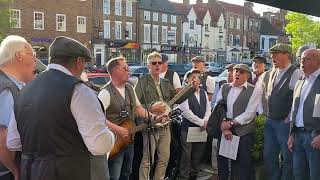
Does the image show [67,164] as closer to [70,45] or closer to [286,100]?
[70,45]

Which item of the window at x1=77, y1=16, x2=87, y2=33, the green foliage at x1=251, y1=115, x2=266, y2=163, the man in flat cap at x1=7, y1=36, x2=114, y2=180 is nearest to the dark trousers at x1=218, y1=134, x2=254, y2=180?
the green foliage at x1=251, y1=115, x2=266, y2=163

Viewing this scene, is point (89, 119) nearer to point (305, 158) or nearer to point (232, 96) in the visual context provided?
point (305, 158)

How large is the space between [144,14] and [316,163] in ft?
189

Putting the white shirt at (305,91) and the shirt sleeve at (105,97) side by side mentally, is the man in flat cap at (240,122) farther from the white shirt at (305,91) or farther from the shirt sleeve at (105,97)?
the shirt sleeve at (105,97)

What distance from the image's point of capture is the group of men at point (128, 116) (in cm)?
318

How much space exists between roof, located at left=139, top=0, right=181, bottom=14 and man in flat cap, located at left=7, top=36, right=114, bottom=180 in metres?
56.0

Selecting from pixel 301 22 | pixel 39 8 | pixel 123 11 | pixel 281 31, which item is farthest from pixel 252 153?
pixel 281 31

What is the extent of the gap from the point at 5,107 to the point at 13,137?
0.24 m

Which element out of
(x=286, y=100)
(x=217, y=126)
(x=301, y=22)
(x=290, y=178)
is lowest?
(x=290, y=178)

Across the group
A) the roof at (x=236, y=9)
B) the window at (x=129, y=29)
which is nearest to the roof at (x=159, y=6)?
the window at (x=129, y=29)

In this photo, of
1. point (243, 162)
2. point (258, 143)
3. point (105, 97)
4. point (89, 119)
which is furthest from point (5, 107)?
point (258, 143)

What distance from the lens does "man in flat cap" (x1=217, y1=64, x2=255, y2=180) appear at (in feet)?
20.2

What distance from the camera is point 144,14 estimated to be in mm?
61656

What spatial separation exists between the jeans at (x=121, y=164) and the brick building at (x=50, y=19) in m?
39.7
